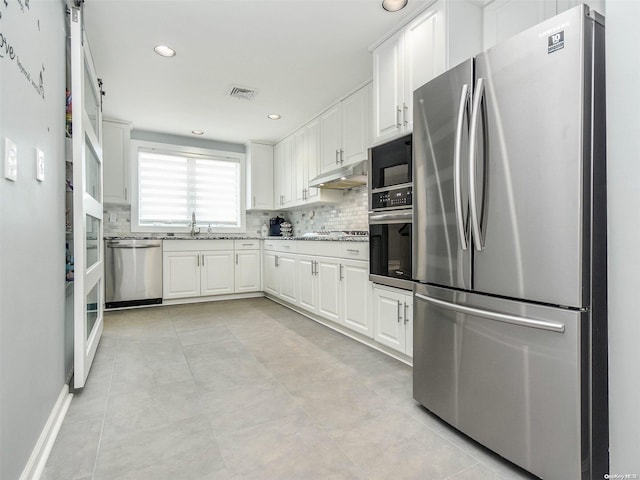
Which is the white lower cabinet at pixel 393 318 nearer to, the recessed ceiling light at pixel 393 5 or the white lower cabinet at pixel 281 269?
the white lower cabinet at pixel 281 269

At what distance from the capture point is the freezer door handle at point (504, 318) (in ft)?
4.00

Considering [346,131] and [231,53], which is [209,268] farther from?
[231,53]

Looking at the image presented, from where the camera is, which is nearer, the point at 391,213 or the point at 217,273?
the point at 391,213

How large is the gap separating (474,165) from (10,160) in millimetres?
1641

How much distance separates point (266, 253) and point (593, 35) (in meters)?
4.29

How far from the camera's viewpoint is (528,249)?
129cm

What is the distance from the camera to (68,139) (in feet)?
6.56

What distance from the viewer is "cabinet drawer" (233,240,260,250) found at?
500 centimetres

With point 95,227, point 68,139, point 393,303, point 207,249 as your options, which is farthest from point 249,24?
point 207,249

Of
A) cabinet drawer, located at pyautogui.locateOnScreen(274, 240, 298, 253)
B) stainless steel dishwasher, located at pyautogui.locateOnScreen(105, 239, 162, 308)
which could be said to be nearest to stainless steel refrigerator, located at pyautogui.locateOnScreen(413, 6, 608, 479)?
cabinet drawer, located at pyautogui.locateOnScreen(274, 240, 298, 253)

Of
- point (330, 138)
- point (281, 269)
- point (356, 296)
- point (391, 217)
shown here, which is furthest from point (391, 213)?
point (281, 269)

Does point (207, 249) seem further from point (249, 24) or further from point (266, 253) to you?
point (249, 24)

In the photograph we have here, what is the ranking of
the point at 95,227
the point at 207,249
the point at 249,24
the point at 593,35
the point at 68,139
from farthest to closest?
the point at 207,249 < the point at 95,227 < the point at 249,24 < the point at 68,139 < the point at 593,35

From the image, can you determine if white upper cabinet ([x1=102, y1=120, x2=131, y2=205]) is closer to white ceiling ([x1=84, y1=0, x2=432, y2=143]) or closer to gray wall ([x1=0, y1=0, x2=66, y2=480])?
white ceiling ([x1=84, y1=0, x2=432, y2=143])
